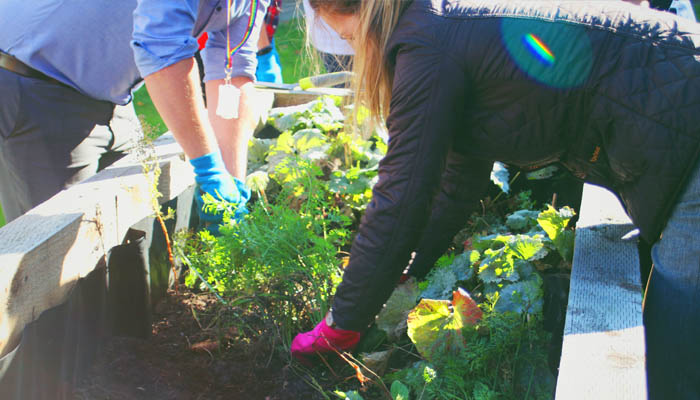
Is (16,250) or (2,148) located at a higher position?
(16,250)

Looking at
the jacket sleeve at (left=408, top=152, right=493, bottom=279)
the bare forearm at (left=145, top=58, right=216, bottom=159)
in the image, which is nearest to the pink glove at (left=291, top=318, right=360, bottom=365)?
the jacket sleeve at (left=408, top=152, right=493, bottom=279)

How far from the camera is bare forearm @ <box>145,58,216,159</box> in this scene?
1763 millimetres

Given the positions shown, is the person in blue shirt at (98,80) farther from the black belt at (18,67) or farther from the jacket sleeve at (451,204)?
the jacket sleeve at (451,204)

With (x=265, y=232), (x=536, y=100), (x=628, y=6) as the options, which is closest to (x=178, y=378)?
(x=265, y=232)

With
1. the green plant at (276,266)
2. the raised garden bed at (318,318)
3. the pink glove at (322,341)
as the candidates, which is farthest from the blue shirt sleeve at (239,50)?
the pink glove at (322,341)

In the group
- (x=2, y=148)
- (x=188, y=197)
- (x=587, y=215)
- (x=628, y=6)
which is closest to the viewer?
(x=628, y=6)

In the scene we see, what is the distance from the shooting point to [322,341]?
158cm

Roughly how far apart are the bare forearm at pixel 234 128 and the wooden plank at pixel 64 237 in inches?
9.5

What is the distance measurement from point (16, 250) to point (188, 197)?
94 centimetres

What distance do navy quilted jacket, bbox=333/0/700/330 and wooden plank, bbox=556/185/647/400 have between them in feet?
0.46

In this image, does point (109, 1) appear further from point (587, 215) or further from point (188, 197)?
point (587, 215)

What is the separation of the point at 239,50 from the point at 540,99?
57.8 inches

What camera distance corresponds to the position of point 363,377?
4.93 ft

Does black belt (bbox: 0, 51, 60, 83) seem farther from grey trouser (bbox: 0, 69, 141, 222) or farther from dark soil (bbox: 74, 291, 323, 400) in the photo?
dark soil (bbox: 74, 291, 323, 400)
